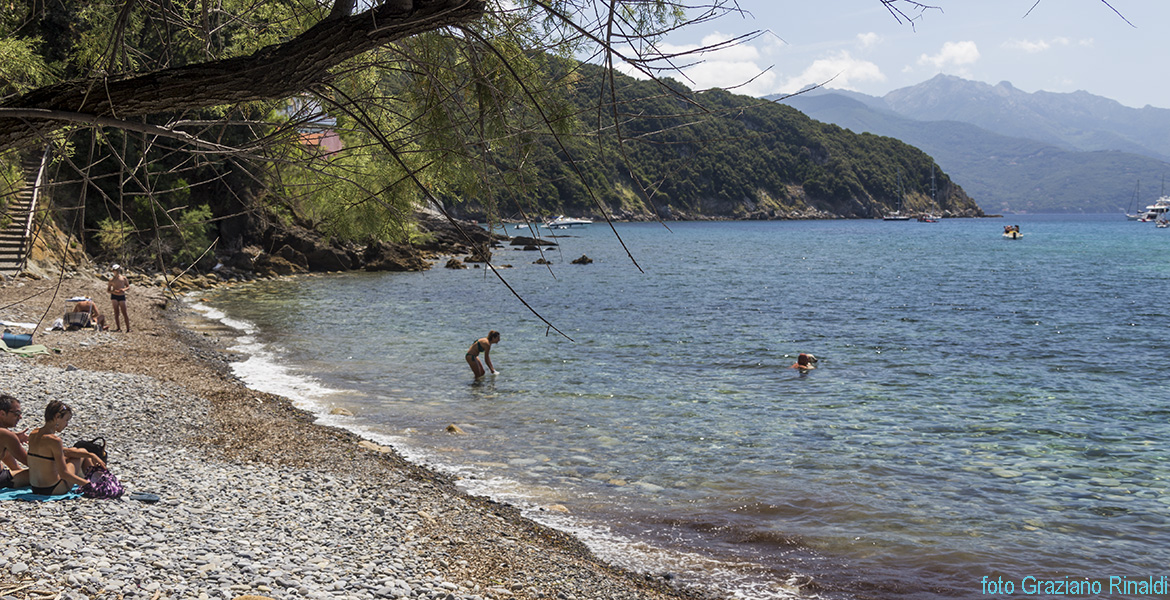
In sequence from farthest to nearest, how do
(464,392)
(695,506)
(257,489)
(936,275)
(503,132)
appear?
(936,275), (464,392), (695,506), (257,489), (503,132)

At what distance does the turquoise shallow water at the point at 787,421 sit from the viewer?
341 inches

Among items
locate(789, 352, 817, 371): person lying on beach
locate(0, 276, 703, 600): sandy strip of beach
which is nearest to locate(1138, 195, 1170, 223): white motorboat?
locate(789, 352, 817, 371): person lying on beach

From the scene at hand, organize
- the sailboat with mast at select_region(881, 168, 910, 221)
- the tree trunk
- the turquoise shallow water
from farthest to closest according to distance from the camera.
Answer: the sailboat with mast at select_region(881, 168, 910, 221)
the turquoise shallow water
the tree trunk

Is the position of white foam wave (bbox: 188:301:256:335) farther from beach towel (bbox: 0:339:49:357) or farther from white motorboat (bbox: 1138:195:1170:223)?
white motorboat (bbox: 1138:195:1170:223)

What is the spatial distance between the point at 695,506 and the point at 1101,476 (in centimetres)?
603

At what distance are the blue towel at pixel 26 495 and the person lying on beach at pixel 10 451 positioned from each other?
76 mm

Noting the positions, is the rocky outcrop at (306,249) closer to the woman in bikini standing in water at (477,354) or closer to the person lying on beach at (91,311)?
the person lying on beach at (91,311)

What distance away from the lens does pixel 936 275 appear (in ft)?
164

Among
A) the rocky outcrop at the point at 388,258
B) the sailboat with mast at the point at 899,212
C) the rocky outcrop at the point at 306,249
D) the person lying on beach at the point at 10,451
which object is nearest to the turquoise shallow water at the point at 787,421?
the person lying on beach at the point at 10,451

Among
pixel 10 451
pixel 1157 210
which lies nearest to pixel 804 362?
pixel 10 451

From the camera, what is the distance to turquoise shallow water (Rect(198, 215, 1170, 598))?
8656 mm

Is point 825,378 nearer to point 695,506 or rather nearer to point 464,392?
point 464,392

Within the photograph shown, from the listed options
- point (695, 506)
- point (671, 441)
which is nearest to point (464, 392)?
point (671, 441)

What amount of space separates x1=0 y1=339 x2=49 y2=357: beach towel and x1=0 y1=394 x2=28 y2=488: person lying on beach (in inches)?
333
